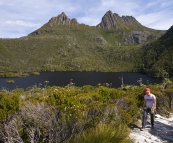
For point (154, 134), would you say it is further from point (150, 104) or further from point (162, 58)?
point (162, 58)

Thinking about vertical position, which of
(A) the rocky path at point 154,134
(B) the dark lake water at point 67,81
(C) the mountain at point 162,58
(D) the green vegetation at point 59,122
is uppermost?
(C) the mountain at point 162,58

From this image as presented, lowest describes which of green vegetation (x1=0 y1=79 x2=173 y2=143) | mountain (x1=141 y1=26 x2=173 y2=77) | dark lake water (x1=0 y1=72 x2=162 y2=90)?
dark lake water (x1=0 y1=72 x2=162 y2=90)

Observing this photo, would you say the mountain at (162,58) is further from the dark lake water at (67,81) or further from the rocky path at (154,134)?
the rocky path at (154,134)

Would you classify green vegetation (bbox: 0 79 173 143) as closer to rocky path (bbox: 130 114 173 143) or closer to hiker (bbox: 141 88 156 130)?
rocky path (bbox: 130 114 173 143)

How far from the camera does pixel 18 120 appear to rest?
6.14 m

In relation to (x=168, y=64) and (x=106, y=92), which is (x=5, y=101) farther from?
(x=168, y=64)

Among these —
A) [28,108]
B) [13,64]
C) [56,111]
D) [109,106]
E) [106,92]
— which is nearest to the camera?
[56,111]

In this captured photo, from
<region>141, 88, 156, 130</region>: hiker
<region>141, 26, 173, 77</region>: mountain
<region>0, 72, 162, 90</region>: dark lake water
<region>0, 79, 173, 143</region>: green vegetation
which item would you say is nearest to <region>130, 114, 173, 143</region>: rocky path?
<region>141, 88, 156, 130</region>: hiker

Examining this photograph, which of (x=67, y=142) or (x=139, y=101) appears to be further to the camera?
(x=139, y=101)

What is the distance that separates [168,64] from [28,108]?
513 feet

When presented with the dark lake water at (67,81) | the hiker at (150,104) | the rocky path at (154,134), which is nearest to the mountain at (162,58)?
the dark lake water at (67,81)

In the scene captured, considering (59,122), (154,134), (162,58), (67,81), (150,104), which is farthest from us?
(162,58)

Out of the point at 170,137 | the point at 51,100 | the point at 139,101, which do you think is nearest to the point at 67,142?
the point at 51,100

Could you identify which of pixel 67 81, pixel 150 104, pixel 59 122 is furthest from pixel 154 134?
pixel 67 81
